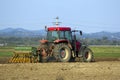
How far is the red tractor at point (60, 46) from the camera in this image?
25203 mm

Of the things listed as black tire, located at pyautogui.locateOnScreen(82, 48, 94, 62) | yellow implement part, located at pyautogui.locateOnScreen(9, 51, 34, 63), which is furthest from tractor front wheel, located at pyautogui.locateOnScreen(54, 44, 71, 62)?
yellow implement part, located at pyautogui.locateOnScreen(9, 51, 34, 63)

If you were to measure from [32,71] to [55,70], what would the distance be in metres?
1.31

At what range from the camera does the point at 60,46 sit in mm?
25078

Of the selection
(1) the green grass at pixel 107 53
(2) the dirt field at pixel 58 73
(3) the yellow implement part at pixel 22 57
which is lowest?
(1) the green grass at pixel 107 53

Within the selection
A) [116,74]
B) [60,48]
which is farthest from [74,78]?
[60,48]

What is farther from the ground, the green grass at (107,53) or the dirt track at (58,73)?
the dirt track at (58,73)

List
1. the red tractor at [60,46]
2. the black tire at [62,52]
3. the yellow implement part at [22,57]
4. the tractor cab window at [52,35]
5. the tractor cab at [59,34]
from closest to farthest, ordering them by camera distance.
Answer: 1. the yellow implement part at [22,57]
2. the black tire at [62,52]
3. the red tractor at [60,46]
4. the tractor cab at [59,34]
5. the tractor cab window at [52,35]

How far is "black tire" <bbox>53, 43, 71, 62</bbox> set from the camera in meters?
24.9

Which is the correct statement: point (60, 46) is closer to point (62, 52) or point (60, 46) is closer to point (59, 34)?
point (62, 52)

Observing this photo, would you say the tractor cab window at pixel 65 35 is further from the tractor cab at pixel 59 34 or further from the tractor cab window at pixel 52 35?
the tractor cab window at pixel 52 35

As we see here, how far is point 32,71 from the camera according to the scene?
60.6 feet

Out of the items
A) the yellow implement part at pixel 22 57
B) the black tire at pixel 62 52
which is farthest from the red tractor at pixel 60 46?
the yellow implement part at pixel 22 57

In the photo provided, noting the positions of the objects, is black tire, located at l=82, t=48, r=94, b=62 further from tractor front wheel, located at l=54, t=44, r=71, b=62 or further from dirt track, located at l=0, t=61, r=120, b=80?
dirt track, located at l=0, t=61, r=120, b=80

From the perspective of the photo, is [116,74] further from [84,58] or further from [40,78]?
[84,58]
